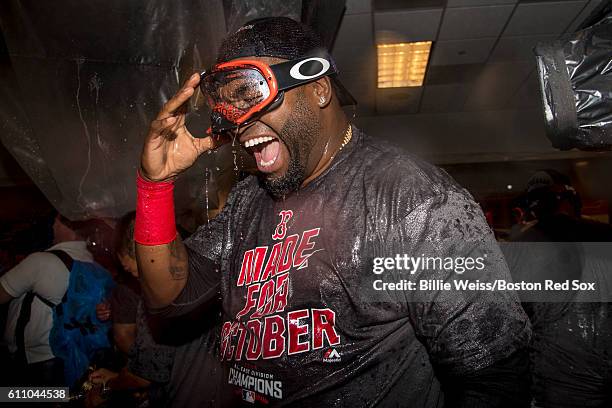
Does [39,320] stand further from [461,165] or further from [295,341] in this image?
[461,165]

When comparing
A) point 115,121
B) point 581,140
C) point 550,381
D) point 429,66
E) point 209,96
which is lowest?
point 550,381

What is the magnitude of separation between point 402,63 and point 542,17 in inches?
82.8

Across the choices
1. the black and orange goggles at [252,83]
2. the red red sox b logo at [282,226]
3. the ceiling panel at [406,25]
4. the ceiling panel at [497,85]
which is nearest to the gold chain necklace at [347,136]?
the black and orange goggles at [252,83]

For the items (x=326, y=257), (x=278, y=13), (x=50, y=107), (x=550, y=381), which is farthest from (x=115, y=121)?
(x=550, y=381)

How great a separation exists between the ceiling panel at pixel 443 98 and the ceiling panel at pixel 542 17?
79.3 inches

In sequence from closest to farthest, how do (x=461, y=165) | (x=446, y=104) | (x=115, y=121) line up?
(x=115, y=121) → (x=446, y=104) → (x=461, y=165)

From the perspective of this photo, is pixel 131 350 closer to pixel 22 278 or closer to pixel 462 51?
pixel 22 278

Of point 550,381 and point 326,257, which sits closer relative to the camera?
point 326,257

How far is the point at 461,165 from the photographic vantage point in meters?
10.3

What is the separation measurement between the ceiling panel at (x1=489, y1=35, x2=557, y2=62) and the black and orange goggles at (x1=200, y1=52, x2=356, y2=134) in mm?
5928

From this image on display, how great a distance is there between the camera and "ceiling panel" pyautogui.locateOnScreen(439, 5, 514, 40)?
228 inches

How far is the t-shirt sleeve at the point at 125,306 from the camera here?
347 centimetres

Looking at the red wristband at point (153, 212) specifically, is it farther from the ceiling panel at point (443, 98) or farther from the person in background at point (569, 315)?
the ceiling panel at point (443, 98)

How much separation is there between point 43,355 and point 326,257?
11.7 feet
